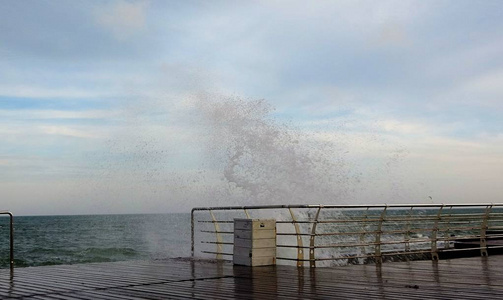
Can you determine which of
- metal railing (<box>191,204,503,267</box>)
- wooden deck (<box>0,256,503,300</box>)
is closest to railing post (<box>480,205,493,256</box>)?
metal railing (<box>191,204,503,267</box>)

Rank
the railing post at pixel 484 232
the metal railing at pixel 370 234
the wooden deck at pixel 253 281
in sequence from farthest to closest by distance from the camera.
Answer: the railing post at pixel 484 232
the metal railing at pixel 370 234
the wooden deck at pixel 253 281

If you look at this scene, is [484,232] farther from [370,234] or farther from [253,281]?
[253,281]

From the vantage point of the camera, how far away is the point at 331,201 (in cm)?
2478

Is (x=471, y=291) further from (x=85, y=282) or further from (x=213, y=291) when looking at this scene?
(x=85, y=282)

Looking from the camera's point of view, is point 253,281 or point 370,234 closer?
point 253,281

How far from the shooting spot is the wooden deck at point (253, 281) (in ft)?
25.0

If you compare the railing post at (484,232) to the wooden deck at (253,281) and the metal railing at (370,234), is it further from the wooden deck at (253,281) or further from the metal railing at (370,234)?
the wooden deck at (253,281)

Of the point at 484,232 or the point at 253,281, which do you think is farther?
the point at 484,232

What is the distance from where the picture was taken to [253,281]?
9102 millimetres

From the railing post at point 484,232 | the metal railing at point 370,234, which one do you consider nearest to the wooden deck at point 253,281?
the metal railing at point 370,234

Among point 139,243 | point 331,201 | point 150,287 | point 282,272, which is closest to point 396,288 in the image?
point 282,272

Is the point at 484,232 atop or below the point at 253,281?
atop

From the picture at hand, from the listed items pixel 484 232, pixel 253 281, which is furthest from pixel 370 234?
pixel 253 281

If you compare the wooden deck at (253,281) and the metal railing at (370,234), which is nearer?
the wooden deck at (253,281)
